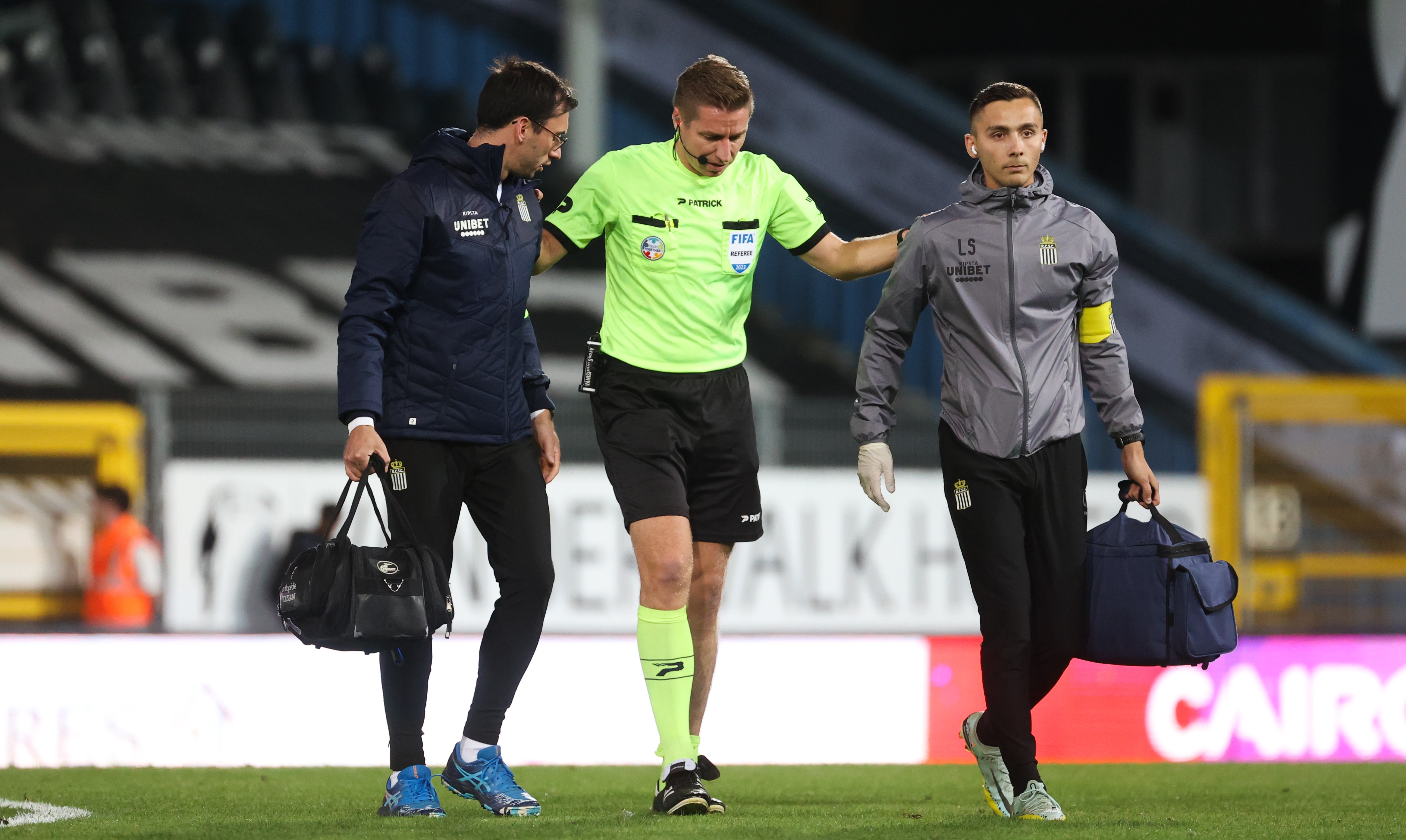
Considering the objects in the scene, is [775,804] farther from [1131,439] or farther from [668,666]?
[1131,439]

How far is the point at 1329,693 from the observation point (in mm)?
7488

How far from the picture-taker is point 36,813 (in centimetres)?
514

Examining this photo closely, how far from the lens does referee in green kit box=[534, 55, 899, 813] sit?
5023 millimetres

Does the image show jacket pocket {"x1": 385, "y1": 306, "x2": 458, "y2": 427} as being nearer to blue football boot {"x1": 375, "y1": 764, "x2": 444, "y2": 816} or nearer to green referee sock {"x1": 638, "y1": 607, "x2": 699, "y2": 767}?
green referee sock {"x1": 638, "y1": 607, "x2": 699, "y2": 767}

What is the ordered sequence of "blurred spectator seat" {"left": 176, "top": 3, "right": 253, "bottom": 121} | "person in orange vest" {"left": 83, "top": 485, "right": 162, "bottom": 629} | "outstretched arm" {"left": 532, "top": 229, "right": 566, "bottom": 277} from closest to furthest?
"outstretched arm" {"left": 532, "top": 229, "right": 566, "bottom": 277} → "person in orange vest" {"left": 83, "top": 485, "right": 162, "bottom": 629} → "blurred spectator seat" {"left": 176, "top": 3, "right": 253, "bottom": 121}

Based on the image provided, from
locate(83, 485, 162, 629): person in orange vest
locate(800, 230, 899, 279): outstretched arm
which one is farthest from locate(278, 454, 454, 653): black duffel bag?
locate(83, 485, 162, 629): person in orange vest

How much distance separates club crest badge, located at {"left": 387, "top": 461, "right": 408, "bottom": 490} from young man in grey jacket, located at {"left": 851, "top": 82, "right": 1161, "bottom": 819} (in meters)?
1.18

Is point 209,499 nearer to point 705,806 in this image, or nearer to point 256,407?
point 256,407

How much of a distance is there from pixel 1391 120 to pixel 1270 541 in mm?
4851

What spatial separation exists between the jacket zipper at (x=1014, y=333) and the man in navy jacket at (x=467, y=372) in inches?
46.5

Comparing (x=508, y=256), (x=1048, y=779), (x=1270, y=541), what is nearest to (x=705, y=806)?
(x=508, y=256)

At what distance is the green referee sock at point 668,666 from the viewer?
498 cm

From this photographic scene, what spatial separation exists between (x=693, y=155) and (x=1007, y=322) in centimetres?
98

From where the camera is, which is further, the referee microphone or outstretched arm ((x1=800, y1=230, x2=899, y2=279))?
outstretched arm ((x1=800, y1=230, x2=899, y2=279))
